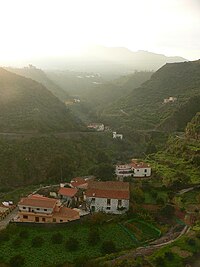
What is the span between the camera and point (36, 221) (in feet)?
84.6

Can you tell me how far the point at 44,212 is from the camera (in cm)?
2577

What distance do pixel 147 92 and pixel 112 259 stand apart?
205 ft

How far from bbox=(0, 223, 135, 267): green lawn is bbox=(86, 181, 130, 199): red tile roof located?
224 cm

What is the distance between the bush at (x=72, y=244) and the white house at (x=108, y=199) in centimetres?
427

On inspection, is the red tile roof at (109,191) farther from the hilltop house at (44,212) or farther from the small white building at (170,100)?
the small white building at (170,100)

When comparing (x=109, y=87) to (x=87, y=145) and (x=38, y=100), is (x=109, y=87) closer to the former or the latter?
(x=38, y=100)

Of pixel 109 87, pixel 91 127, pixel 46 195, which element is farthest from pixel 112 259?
pixel 109 87

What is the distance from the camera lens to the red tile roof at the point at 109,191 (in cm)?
2674

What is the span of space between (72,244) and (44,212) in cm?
389

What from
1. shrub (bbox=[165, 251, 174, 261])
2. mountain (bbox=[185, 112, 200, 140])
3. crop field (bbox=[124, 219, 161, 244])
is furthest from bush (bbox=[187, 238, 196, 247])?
mountain (bbox=[185, 112, 200, 140])

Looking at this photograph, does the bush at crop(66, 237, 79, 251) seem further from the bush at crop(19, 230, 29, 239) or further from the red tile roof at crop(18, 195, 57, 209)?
the red tile roof at crop(18, 195, 57, 209)

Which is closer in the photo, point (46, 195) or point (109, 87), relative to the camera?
point (46, 195)

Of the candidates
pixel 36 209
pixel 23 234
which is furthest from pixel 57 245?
pixel 36 209

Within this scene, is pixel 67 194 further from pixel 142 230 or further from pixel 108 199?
pixel 142 230
